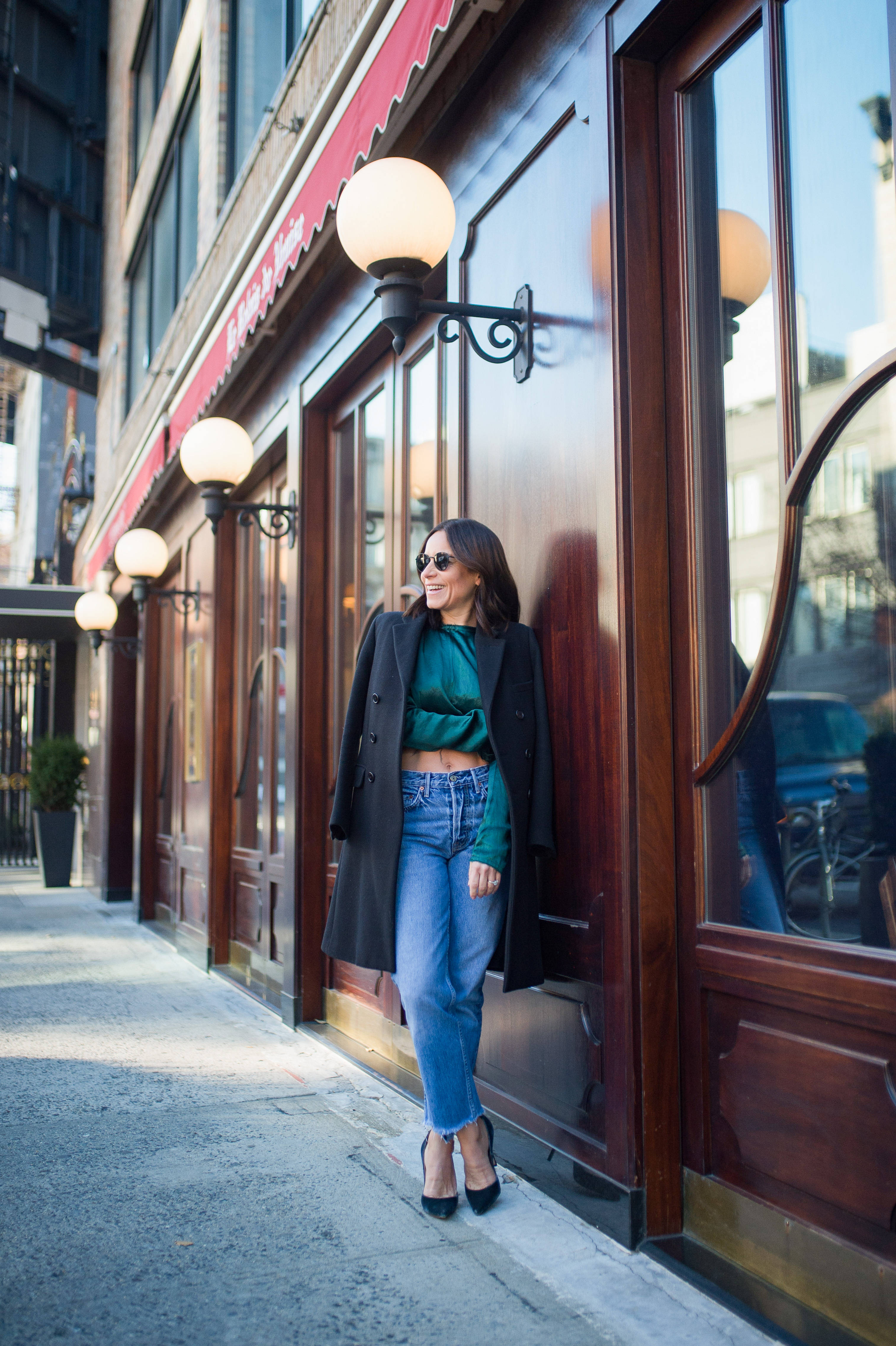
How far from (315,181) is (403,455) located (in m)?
1.12

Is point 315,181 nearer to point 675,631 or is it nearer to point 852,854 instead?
point 675,631

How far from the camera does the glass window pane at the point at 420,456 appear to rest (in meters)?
4.15

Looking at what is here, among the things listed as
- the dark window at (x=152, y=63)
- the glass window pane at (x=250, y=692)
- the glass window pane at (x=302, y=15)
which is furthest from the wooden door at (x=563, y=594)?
the dark window at (x=152, y=63)

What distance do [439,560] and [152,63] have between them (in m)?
10.7

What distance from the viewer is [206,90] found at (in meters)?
7.74

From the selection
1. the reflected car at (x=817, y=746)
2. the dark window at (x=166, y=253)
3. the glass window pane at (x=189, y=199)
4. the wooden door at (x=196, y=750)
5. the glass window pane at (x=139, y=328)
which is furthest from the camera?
the glass window pane at (x=139, y=328)

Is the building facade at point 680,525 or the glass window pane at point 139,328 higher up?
the glass window pane at point 139,328

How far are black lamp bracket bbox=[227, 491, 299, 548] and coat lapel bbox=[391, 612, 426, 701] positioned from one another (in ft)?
7.79

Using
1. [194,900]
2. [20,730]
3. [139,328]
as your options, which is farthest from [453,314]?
[20,730]

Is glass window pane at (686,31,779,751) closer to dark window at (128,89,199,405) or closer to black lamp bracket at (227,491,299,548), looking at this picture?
black lamp bracket at (227,491,299,548)

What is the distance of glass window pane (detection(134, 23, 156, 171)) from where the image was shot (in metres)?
10.9

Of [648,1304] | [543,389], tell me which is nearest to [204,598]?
[543,389]

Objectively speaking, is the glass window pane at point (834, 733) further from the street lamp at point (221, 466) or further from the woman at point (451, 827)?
the street lamp at point (221, 466)

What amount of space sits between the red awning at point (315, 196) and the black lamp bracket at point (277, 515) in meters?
0.81
